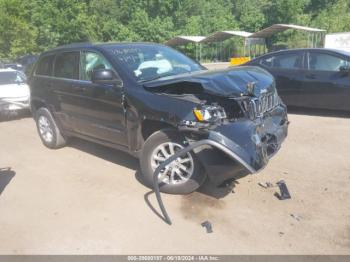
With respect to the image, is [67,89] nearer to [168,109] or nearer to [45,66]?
[45,66]

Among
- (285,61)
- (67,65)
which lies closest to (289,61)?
(285,61)

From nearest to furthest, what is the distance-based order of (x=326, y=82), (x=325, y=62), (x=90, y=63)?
1. (x=90, y=63)
2. (x=326, y=82)
3. (x=325, y=62)

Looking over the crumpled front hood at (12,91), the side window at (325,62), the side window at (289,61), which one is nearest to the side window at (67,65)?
the crumpled front hood at (12,91)

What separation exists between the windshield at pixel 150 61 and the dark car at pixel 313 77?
11.0ft

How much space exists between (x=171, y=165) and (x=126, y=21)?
4980cm

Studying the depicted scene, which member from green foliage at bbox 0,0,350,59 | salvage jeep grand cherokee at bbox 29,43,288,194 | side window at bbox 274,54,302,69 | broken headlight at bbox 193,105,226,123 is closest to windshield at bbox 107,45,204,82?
salvage jeep grand cherokee at bbox 29,43,288,194

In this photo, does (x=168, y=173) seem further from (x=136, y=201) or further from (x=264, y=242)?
(x=264, y=242)

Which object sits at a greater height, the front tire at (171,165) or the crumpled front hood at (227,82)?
the crumpled front hood at (227,82)

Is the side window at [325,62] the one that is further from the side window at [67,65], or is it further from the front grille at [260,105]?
the side window at [67,65]

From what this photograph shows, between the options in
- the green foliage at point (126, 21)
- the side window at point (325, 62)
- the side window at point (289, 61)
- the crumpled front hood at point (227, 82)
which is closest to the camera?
the crumpled front hood at point (227, 82)

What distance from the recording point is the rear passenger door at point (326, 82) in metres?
7.25

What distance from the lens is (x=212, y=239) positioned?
10.8ft

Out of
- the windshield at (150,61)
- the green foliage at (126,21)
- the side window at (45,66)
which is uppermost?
the windshield at (150,61)

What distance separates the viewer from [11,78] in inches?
409
